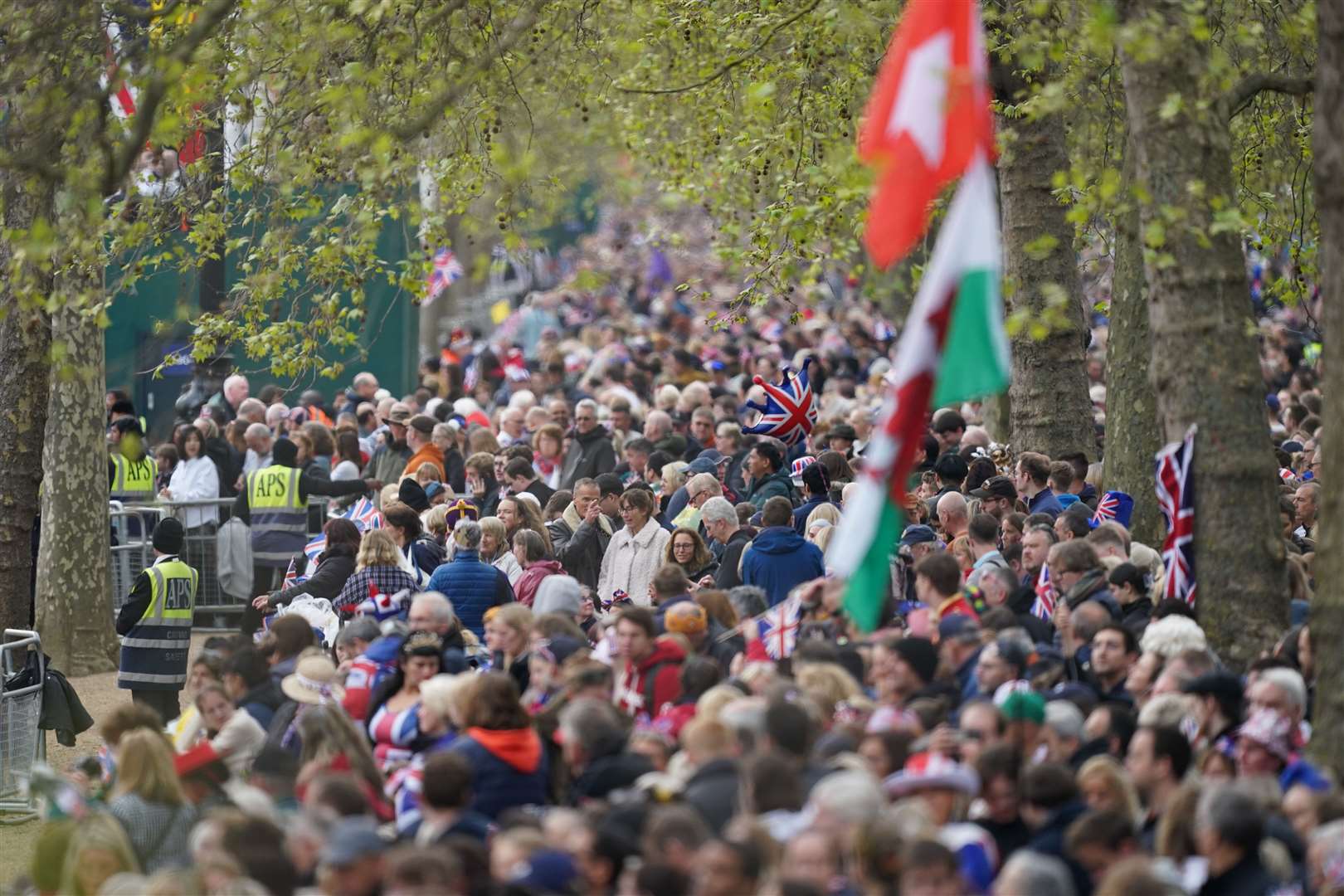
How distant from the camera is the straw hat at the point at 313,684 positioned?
945 centimetres

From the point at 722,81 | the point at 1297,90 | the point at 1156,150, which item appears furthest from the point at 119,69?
the point at 722,81

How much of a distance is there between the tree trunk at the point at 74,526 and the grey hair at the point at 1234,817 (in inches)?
435

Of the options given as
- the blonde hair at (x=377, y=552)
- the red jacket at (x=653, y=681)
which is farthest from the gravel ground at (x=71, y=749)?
the red jacket at (x=653, y=681)

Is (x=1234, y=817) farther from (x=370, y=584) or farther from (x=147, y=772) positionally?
(x=370, y=584)

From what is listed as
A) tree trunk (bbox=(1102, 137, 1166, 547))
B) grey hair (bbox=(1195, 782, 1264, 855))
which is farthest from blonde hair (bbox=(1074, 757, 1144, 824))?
tree trunk (bbox=(1102, 137, 1166, 547))

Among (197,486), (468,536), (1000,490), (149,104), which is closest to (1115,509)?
(1000,490)

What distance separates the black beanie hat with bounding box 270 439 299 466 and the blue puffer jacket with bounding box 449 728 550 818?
31.4 feet

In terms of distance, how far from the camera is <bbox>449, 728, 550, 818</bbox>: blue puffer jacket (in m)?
7.76

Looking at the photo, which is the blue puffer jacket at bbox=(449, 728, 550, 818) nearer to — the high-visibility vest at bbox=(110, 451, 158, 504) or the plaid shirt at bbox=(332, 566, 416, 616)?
the plaid shirt at bbox=(332, 566, 416, 616)

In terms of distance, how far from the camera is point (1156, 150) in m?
8.80

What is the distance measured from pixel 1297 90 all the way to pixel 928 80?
248 centimetres

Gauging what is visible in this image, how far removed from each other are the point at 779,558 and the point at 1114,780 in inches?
205

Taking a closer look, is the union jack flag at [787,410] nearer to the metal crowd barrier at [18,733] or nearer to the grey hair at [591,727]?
the metal crowd barrier at [18,733]

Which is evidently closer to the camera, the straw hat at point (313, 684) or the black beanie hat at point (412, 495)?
the straw hat at point (313, 684)
